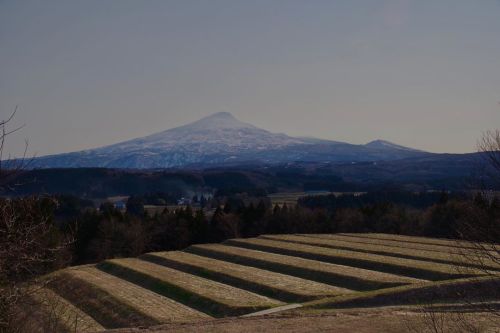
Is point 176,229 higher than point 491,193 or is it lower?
lower

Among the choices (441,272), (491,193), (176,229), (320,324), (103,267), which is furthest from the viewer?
(176,229)

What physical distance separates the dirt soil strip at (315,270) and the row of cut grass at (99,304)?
16914 mm

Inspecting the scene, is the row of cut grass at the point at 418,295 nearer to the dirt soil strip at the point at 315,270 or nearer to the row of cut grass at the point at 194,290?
the dirt soil strip at the point at 315,270

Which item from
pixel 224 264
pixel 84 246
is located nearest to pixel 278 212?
pixel 84 246

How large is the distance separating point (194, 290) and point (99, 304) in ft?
25.1

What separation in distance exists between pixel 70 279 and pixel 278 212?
51.3 meters

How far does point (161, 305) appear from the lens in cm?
3822

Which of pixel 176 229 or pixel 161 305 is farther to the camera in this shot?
pixel 176 229

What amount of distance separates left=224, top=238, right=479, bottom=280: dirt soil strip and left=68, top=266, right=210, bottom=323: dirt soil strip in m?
19.4

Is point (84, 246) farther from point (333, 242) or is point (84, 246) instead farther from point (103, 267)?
point (333, 242)

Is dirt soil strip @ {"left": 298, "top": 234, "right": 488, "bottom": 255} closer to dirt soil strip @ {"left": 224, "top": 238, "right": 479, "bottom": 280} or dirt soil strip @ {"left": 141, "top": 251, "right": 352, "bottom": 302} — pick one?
dirt soil strip @ {"left": 224, "top": 238, "right": 479, "bottom": 280}

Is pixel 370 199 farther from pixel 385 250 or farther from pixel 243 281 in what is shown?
pixel 243 281

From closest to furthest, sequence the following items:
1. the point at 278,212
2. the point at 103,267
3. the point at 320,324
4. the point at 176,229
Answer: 1. the point at 320,324
2. the point at 103,267
3. the point at 176,229
4. the point at 278,212

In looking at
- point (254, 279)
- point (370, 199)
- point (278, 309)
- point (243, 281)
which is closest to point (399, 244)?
point (254, 279)
